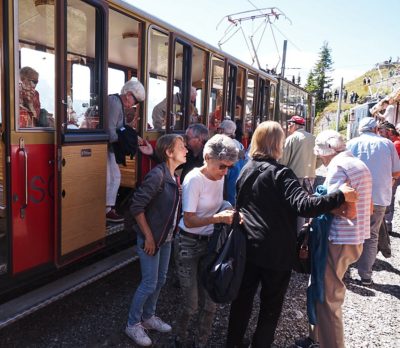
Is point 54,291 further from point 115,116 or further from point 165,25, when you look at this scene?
point 165,25

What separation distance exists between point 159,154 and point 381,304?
2.87m

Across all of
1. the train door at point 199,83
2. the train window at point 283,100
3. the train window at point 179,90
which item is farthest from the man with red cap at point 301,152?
the train window at point 283,100

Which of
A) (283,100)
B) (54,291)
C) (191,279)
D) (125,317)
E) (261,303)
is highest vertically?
(283,100)

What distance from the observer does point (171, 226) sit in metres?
2.92

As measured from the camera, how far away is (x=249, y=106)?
7488mm

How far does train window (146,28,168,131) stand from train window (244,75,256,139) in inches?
118

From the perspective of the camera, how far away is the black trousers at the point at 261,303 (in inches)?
101

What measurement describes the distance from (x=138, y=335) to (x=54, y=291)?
0.73 m

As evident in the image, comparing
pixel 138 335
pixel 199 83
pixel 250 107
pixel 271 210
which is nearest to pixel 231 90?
pixel 199 83

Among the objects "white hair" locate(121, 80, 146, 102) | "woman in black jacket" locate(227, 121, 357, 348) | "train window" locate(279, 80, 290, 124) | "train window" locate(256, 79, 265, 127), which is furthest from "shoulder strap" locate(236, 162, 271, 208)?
Result: "train window" locate(279, 80, 290, 124)

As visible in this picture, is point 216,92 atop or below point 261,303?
atop

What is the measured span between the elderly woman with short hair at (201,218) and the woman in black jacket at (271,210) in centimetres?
16

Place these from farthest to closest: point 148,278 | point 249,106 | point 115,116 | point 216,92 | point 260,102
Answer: point 260,102 → point 249,106 → point 216,92 → point 115,116 → point 148,278

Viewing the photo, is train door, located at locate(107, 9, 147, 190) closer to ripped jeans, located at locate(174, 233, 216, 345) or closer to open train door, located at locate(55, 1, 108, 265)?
open train door, located at locate(55, 1, 108, 265)
